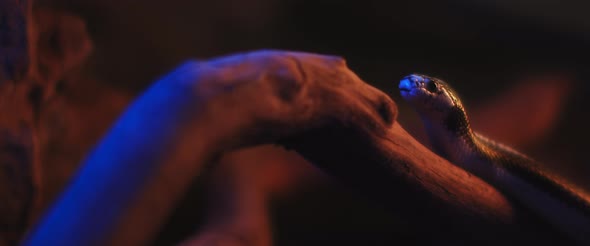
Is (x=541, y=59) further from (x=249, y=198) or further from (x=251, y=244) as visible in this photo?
(x=251, y=244)

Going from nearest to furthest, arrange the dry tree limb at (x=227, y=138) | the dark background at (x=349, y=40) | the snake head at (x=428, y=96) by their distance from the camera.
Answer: the dry tree limb at (x=227, y=138) < the snake head at (x=428, y=96) < the dark background at (x=349, y=40)

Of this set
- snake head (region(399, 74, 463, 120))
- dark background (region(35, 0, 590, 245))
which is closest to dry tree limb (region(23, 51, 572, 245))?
snake head (region(399, 74, 463, 120))

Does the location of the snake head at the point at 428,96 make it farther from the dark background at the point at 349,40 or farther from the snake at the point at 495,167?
the dark background at the point at 349,40

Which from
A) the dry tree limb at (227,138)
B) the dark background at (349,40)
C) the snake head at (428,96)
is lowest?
the dark background at (349,40)

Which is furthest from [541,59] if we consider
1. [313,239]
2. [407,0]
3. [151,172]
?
[151,172]

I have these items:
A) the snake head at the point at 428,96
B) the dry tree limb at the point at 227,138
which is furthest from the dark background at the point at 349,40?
the dry tree limb at the point at 227,138

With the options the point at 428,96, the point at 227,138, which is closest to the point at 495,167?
the point at 428,96

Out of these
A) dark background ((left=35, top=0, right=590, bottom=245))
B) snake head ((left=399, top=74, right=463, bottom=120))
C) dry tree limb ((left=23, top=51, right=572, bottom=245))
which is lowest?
dark background ((left=35, top=0, right=590, bottom=245))

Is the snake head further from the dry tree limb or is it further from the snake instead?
the dry tree limb
